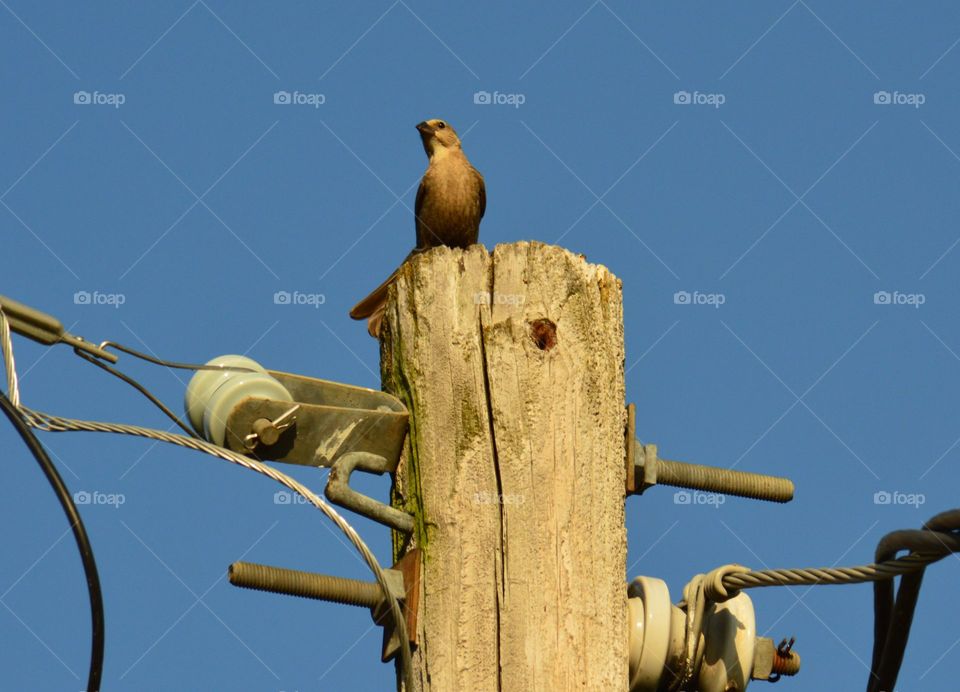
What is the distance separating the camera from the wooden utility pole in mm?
3254

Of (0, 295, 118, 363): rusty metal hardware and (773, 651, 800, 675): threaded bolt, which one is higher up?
(0, 295, 118, 363): rusty metal hardware

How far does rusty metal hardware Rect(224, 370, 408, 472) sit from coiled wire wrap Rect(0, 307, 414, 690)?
1.04 feet

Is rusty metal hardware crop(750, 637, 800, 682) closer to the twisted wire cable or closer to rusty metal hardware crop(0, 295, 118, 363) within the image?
the twisted wire cable

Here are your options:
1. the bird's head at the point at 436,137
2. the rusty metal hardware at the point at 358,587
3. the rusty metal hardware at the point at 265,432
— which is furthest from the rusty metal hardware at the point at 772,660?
the bird's head at the point at 436,137

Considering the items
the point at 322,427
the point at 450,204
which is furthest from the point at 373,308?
the point at 450,204

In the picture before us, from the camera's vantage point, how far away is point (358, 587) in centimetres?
336

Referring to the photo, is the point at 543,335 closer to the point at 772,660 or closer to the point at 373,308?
the point at 772,660

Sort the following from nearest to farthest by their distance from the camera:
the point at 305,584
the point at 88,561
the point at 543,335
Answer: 1. the point at 88,561
2. the point at 305,584
3. the point at 543,335

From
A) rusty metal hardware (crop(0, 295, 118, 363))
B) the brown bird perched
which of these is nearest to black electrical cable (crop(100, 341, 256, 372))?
rusty metal hardware (crop(0, 295, 118, 363))

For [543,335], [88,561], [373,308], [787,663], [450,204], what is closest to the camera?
[88,561]

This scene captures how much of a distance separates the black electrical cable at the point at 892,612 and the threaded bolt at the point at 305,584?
117 cm

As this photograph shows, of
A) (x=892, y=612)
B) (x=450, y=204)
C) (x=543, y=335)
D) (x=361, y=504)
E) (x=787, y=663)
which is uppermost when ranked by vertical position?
(x=450, y=204)

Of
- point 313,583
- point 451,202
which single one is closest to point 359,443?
point 313,583

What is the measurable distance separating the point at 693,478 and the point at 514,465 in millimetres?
620
